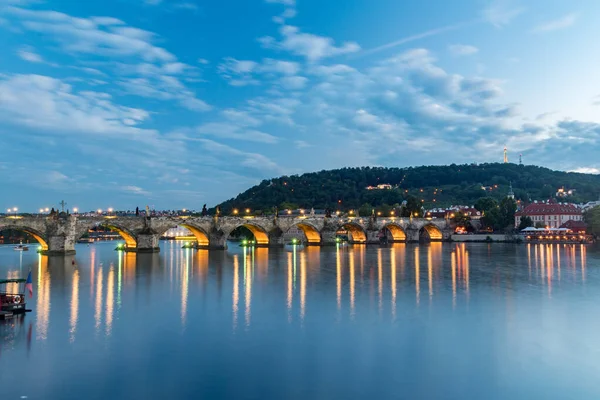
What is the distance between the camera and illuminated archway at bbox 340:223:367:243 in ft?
238

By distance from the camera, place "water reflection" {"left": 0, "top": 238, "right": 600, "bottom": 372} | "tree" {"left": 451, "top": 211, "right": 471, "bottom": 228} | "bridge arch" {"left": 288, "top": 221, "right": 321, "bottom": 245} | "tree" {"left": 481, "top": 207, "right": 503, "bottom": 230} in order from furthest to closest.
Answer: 1. "tree" {"left": 451, "top": 211, "right": 471, "bottom": 228}
2. "tree" {"left": 481, "top": 207, "right": 503, "bottom": 230}
3. "bridge arch" {"left": 288, "top": 221, "right": 321, "bottom": 245}
4. "water reflection" {"left": 0, "top": 238, "right": 600, "bottom": 372}

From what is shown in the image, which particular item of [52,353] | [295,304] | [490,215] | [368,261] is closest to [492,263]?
[368,261]

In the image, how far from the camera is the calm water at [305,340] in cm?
1128

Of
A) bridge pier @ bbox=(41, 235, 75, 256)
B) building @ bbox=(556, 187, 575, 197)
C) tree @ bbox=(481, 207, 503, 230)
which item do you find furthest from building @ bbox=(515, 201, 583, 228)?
Result: bridge pier @ bbox=(41, 235, 75, 256)

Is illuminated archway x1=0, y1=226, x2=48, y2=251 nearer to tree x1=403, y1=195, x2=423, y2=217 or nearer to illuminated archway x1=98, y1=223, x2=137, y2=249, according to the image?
illuminated archway x1=98, y1=223, x2=137, y2=249

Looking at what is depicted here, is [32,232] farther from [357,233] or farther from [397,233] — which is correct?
[397,233]

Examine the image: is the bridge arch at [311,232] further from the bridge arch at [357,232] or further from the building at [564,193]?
the building at [564,193]

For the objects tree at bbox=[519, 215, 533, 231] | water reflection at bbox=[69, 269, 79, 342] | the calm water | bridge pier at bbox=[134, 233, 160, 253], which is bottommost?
the calm water

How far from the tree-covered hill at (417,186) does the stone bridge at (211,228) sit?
1583 inches

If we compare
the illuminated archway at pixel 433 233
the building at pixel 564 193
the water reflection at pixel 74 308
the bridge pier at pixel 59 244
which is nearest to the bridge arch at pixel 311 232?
the illuminated archway at pixel 433 233

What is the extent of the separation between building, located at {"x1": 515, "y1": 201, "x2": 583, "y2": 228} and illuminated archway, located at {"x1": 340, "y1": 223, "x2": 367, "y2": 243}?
28.4 meters

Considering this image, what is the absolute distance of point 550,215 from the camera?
8369 centimetres

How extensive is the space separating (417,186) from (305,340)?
6260 inches

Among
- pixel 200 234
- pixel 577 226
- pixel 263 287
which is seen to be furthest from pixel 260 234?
pixel 577 226
